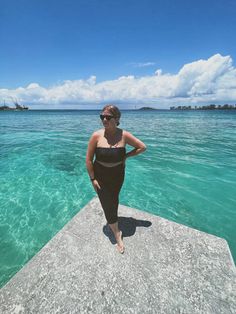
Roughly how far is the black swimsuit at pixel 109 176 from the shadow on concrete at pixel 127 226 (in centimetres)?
39

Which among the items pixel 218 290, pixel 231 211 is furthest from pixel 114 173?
pixel 231 211

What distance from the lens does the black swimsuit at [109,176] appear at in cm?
284

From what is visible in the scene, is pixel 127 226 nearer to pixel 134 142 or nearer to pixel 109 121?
pixel 134 142

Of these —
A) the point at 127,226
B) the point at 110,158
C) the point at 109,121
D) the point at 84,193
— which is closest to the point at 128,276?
the point at 127,226

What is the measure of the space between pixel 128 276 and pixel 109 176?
1.57 meters

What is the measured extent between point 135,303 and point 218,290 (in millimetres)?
1194

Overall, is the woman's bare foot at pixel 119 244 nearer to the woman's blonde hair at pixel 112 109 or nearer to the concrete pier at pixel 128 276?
the concrete pier at pixel 128 276

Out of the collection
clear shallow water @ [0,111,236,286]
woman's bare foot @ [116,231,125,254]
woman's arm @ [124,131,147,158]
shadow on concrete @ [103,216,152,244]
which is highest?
woman's arm @ [124,131,147,158]

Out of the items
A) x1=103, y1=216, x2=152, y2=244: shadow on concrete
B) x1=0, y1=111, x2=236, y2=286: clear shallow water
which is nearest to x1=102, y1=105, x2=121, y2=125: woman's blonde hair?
x1=103, y1=216, x2=152, y2=244: shadow on concrete

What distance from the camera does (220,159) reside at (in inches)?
433

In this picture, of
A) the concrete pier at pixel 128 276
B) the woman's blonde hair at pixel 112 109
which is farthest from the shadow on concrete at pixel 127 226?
the woman's blonde hair at pixel 112 109

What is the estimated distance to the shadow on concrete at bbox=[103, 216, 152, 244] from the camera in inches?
136

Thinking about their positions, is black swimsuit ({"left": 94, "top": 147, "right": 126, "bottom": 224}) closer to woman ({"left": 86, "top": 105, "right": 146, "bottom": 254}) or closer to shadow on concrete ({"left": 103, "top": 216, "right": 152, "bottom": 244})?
woman ({"left": 86, "top": 105, "right": 146, "bottom": 254})

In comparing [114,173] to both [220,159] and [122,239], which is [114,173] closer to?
[122,239]
